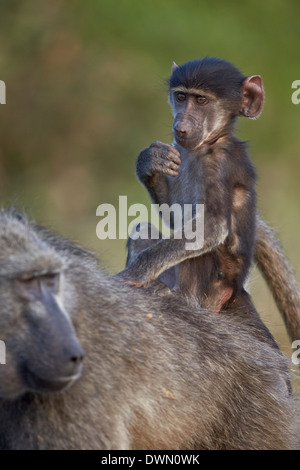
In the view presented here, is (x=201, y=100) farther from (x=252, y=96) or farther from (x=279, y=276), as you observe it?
(x=279, y=276)

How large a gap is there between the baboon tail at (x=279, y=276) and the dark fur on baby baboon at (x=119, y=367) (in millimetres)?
751

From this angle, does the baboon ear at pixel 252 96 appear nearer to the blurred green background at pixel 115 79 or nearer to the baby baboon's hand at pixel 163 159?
the baby baboon's hand at pixel 163 159

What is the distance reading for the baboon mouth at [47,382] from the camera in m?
3.22

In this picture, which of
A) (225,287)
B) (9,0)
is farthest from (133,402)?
(9,0)

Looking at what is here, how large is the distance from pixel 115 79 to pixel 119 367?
351 inches

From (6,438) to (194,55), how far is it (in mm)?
8893

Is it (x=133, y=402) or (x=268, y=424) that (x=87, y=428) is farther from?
(x=268, y=424)

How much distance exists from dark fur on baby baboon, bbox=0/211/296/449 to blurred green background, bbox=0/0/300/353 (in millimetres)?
7312

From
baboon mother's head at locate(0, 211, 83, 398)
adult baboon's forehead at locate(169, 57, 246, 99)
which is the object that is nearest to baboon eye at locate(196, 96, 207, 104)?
adult baboon's forehead at locate(169, 57, 246, 99)

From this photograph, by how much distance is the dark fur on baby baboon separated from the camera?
3.31 meters
